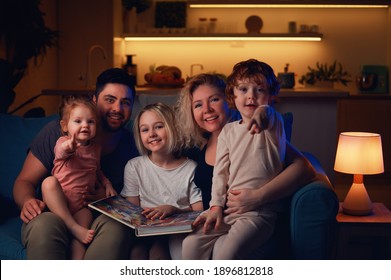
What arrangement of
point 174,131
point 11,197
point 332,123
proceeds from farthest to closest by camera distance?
point 332,123 < point 11,197 < point 174,131

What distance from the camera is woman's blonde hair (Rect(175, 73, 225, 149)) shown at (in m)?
2.17

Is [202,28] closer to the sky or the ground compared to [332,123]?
closer to the sky

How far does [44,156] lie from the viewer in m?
2.27

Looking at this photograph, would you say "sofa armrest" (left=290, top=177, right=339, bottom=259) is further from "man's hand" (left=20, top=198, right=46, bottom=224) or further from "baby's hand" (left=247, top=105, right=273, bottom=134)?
"man's hand" (left=20, top=198, right=46, bottom=224)

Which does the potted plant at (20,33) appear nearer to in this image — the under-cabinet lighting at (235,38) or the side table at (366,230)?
the under-cabinet lighting at (235,38)

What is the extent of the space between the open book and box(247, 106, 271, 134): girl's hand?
12.9 inches

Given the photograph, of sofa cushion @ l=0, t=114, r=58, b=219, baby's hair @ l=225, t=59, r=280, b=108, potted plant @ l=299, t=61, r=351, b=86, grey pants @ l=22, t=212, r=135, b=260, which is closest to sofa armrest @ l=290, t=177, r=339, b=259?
baby's hair @ l=225, t=59, r=280, b=108

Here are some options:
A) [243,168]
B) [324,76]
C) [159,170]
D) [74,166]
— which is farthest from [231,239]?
[324,76]

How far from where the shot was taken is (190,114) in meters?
2.17

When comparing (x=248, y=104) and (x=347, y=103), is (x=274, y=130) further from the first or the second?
(x=347, y=103)

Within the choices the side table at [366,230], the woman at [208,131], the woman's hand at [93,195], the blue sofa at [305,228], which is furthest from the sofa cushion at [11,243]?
the side table at [366,230]

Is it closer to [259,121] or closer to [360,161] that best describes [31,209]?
[259,121]

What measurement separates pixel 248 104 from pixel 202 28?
3583 mm

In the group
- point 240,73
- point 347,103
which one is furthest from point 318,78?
point 240,73
